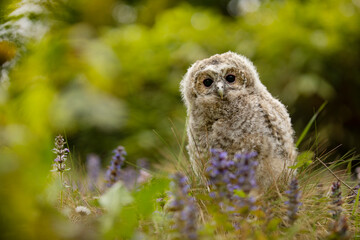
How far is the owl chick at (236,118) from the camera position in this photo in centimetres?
235

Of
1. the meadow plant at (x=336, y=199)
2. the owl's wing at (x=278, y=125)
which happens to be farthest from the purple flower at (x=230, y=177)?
the owl's wing at (x=278, y=125)

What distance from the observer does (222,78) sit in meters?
2.56

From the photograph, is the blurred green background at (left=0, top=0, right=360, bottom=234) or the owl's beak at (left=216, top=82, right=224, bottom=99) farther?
the blurred green background at (left=0, top=0, right=360, bottom=234)

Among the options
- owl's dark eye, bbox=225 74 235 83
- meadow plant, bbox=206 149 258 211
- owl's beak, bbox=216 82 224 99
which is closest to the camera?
meadow plant, bbox=206 149 258 211

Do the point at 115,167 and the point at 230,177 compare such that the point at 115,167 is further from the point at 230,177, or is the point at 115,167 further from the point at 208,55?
the point at 208,55

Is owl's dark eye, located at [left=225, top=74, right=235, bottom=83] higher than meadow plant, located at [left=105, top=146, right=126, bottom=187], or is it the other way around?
owl's dark eye, located at [left=225, top=74, right=235, bottom=83]

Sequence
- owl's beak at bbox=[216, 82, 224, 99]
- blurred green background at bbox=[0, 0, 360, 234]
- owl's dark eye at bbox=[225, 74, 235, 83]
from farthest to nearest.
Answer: blurred green background at bbox=[0, 0, 360, 234]
owl's dark eye at bbox=[225, 74, 235, 83]
owl's beak at bbox=[216, 82, 224, 99]

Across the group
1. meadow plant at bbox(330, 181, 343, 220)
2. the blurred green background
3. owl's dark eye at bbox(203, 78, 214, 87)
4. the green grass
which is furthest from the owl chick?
the blurred green background

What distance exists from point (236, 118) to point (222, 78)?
1.00 feet

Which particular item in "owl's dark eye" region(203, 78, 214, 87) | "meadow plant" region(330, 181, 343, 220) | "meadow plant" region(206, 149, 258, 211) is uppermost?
"owl's dark eye" region(203, 78, 214, 87)

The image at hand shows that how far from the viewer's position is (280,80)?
16.5ft

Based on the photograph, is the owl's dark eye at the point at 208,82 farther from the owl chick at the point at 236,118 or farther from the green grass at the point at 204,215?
the green grass at the point at 204,215

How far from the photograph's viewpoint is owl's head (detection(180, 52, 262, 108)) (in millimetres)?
2537

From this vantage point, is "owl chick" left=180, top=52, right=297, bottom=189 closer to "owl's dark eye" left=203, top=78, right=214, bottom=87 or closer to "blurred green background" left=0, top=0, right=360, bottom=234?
"owl's dark eye" left=203, top=78, right=214, bottom=87
